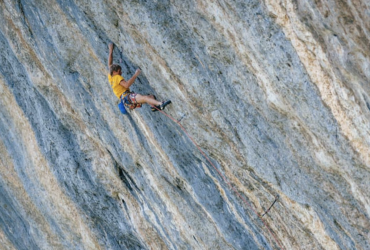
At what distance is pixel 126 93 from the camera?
8.61m

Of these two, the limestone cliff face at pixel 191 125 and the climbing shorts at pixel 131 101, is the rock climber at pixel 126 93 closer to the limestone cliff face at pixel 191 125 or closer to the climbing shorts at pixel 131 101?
the climbing shorts at pixel 131 101

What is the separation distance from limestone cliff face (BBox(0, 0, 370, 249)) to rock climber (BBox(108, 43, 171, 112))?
286 millimetres

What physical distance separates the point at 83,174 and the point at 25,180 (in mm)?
1814

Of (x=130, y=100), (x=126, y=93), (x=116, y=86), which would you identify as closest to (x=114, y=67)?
(x=116, y=86)

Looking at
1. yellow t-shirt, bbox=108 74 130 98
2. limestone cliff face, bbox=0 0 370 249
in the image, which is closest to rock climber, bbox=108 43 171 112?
yellow t-shirt, bbox=108 74 130 98

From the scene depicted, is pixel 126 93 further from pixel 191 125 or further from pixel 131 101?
pixel 191 125

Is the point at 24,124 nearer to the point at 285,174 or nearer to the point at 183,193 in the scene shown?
the point at 183,193

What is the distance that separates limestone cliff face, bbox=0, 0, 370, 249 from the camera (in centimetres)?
641

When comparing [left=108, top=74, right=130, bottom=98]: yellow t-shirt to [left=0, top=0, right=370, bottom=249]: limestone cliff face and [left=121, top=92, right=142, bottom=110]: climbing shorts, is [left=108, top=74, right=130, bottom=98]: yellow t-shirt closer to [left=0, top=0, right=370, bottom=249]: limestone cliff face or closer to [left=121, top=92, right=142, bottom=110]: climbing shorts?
[left=121, top=92, right=142, bottom=110]: climbing shorts

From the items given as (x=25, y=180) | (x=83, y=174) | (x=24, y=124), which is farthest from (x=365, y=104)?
(x=25, y=180)

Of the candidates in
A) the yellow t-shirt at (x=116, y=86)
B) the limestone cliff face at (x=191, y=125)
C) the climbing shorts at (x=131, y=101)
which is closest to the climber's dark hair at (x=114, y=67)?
the yellow t-shirt at (x=116, y=86)

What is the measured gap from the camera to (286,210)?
26.5 feet

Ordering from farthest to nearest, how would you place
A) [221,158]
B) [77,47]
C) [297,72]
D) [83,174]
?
[83,174]
[77,47]
[221,158]
[297,72]

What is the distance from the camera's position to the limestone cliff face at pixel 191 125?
21.0ft
